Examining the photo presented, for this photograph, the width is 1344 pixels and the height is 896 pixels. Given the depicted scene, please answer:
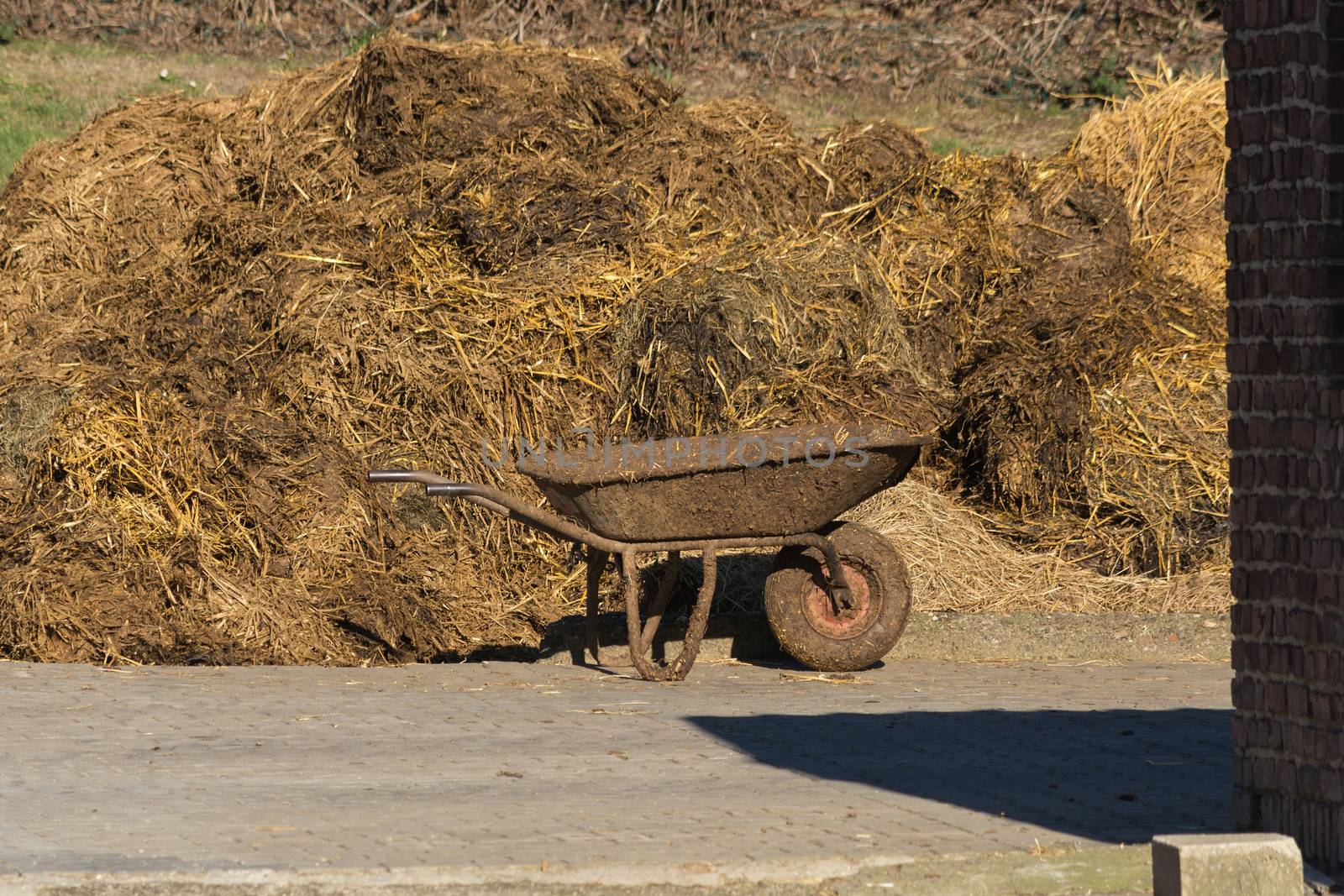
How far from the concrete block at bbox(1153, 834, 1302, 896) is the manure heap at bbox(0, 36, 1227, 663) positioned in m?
4.26

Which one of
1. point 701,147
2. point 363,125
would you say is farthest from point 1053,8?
point 363,125

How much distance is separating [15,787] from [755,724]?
2560mm

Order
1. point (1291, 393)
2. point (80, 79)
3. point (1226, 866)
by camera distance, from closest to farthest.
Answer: point (1226, 866)
point (1291, 393)
point (80, 79)

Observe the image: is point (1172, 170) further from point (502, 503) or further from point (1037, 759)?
point (1037, 759)

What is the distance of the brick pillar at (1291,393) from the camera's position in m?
3.91

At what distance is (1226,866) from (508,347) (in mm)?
5622

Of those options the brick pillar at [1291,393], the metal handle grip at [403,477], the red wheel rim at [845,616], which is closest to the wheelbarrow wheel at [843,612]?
the red wheel rim at [845,616]

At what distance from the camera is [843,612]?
717cm

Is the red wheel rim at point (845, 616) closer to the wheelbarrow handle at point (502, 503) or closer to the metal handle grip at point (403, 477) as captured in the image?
the wheelbarrow handle at point (502, 503)

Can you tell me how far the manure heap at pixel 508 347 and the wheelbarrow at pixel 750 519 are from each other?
91cm

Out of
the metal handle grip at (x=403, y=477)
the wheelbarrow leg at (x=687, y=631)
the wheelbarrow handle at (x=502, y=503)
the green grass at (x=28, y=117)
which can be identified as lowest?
the wheelbarrow leg at (x=687, y=631)

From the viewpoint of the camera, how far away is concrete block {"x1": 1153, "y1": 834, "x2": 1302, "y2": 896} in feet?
11.7

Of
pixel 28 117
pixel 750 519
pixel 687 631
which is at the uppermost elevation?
pixel 28 117

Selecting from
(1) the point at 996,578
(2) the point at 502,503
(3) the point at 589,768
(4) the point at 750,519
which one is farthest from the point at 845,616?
(3) the point at 589,768
